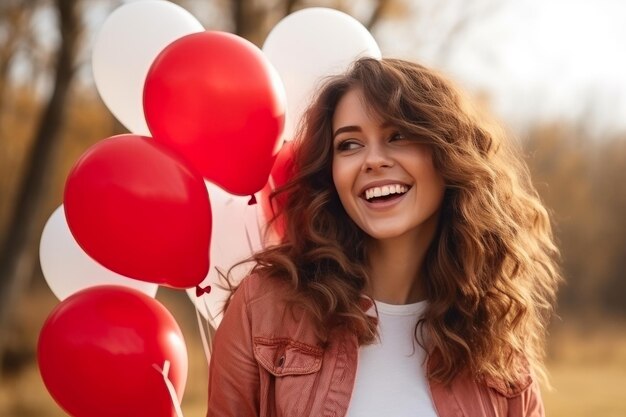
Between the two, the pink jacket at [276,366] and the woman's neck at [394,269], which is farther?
the woman's neck at [394,269]

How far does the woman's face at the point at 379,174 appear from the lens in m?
2.19

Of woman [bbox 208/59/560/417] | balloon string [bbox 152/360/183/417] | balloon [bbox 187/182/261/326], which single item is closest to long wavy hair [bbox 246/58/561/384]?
woman [bbox 208/59/560/417]

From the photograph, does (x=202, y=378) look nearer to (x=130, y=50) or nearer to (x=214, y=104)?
(x=130, y=50)

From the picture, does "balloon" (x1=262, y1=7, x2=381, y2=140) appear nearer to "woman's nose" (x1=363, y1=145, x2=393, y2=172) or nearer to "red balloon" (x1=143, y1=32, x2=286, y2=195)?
"red balloon" (x1=143, y1=32, x2=286, y2=195)

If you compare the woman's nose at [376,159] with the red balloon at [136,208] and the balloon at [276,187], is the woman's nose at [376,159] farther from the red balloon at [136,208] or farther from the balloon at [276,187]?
the red balloon at [136,208]

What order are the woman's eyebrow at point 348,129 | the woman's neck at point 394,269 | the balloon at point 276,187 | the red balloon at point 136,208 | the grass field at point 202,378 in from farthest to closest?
the grass field at point 202,378 < the balloon at point 276,187 < the woman's neck at point 394,269 < the woman's eyebrow at point 348,129 < the red balloon at point 136,208

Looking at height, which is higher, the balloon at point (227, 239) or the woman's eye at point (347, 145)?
the woman's eye at point (347, 145)

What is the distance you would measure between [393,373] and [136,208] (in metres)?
0.80

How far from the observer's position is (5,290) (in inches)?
303

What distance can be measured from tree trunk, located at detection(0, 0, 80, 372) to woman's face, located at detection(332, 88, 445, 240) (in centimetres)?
605

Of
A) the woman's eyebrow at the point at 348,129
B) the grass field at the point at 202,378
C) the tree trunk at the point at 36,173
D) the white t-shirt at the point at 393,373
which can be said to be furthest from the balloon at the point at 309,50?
the grass field at the point at 202,378

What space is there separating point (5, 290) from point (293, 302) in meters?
6.18

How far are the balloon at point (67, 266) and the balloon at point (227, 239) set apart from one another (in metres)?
0.18

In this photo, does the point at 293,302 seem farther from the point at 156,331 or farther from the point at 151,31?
the point at 151,31
